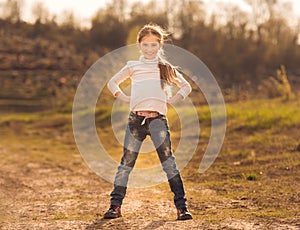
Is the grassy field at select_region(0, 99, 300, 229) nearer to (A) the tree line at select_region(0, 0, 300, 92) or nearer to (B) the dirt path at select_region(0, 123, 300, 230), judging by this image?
(B) the dirt path at select_region(0, 123, 300, 230)

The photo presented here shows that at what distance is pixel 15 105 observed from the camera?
911 inches

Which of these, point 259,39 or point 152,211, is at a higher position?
point 259,39

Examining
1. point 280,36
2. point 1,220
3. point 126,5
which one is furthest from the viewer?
point 126,5

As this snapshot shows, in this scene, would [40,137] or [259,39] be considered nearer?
[40,137]

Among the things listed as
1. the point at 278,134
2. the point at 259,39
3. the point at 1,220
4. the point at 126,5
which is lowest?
the point at 1,220

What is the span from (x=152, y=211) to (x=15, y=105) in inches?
761

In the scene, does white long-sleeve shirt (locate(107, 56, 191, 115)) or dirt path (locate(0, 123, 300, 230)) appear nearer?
dirt path (locate(0, 123, 300, 230))

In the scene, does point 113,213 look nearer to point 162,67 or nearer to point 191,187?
point 162,67

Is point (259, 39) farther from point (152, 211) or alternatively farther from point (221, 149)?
point (152, 211)

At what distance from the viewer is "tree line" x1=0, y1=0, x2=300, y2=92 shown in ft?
108

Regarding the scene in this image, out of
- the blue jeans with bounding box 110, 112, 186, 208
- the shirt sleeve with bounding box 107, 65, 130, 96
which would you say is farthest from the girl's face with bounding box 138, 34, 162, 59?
the blue jeans with bounding box 110, 112, 186, 208

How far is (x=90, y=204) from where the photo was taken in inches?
203

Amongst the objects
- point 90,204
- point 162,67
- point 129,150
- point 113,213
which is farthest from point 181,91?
point 90,204

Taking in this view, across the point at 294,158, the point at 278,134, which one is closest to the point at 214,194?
the point at 294,158
